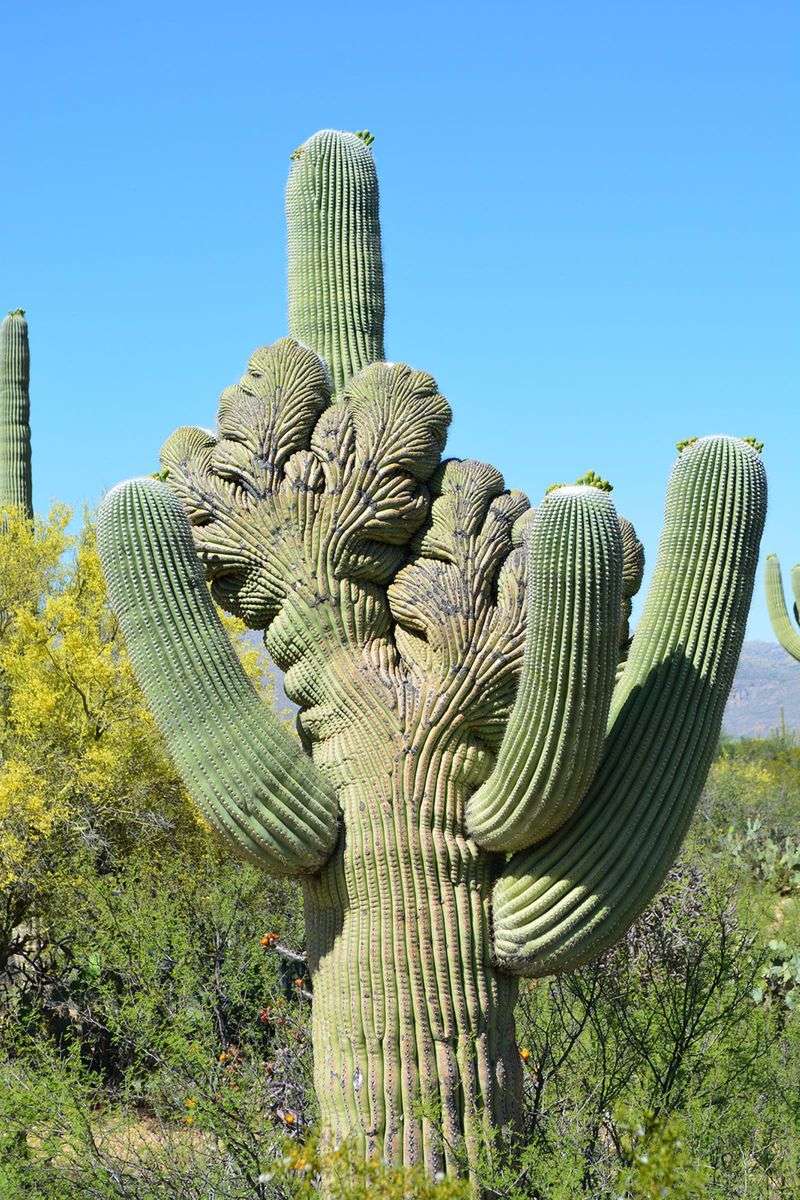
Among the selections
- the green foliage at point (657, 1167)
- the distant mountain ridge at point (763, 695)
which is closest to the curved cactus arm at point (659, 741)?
the green foliage at point (657, 1167)

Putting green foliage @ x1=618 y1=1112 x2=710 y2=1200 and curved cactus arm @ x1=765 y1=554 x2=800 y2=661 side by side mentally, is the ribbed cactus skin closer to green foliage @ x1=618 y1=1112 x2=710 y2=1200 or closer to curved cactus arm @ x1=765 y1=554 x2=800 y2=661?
curved cactus arm @ x1=765 y1=554 x2=800 y2=661

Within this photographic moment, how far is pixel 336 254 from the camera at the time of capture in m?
5.63

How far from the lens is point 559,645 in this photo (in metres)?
4.07

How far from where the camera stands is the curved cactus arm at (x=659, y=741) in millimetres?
4379

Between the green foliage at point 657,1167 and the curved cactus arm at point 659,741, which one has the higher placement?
the curved cactus arm at point 659,741

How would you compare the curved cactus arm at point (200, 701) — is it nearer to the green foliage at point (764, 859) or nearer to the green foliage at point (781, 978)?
the green foliage at point (781, 978)

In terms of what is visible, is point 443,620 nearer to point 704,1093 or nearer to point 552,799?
point 552,799

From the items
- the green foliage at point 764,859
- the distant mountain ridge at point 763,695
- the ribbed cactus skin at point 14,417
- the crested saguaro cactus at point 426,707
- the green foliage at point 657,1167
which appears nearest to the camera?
the green foliage at point 657,1167

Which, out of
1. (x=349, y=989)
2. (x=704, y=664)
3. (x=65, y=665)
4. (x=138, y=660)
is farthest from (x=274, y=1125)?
(x=65, y=665)

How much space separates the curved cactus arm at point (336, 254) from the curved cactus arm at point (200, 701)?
1.29 meters

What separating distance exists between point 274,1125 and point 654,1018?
174 cm

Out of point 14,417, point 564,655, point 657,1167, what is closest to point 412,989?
point 657,1167

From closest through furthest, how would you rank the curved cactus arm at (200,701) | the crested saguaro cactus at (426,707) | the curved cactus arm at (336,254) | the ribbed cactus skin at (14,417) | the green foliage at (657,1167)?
the green foliage at (657,1167) → the crested saguaro cactus at (426,707) → the curved cactus arm at (200,701) → the curved cactus arm at (336,254) → the ribbed cactus skin at (14,417)

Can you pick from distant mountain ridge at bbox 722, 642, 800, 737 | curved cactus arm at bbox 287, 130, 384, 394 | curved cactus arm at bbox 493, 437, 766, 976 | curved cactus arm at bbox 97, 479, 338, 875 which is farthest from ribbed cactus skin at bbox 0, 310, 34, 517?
distant mountain ridge at bbox 722, 642, 800, 737
